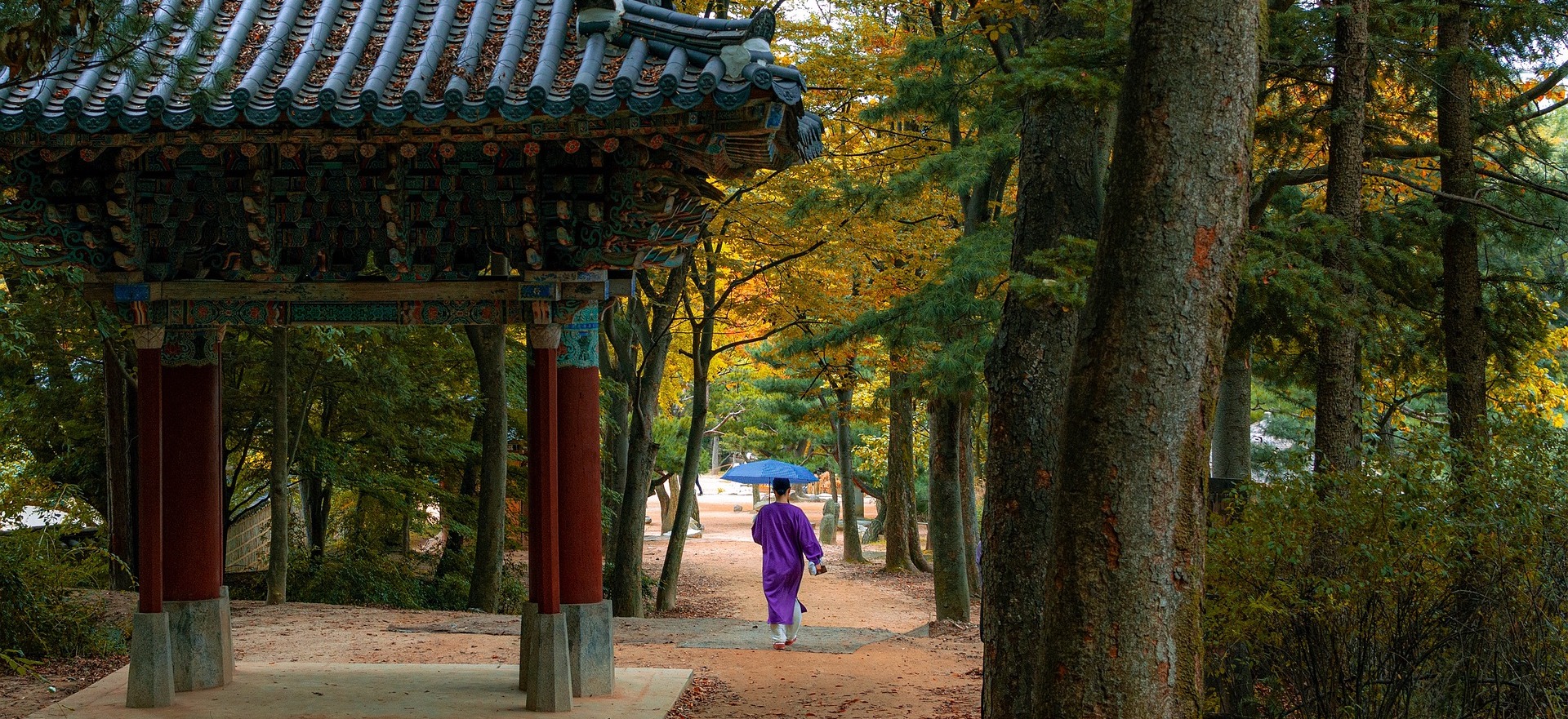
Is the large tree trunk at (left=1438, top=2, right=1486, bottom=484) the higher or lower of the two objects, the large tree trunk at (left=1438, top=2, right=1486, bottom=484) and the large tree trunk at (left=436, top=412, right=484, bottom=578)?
the higher

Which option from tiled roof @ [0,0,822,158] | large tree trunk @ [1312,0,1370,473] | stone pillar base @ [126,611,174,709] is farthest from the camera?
stone pillar base @ [126,611,174,709]

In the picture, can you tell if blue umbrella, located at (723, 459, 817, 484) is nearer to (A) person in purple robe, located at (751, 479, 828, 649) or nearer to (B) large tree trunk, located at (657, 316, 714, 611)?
(B) large tree trunk, located at (657, 316, 714, 611)

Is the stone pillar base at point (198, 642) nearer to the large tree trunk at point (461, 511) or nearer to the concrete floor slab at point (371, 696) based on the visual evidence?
the concrete floor slab at point (371, 696)

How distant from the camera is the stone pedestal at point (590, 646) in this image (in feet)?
25.1

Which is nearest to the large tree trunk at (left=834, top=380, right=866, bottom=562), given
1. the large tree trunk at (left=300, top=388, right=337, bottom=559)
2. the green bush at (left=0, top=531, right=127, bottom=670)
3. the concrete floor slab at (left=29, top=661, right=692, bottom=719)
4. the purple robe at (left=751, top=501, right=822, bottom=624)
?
the large tree trunk at (left=300, top=388, right=337, bottom=559)

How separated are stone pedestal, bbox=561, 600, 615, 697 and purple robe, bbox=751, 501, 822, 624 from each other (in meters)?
2.92

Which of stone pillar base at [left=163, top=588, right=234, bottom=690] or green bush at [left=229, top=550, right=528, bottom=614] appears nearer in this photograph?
stone pillar base at [left=163, top=588, right=234, bottom=690]

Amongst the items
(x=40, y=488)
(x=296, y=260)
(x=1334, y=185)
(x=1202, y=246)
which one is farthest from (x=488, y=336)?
(x=1202, y=246)

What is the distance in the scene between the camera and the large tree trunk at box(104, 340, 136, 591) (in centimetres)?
1285

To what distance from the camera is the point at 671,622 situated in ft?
41.3

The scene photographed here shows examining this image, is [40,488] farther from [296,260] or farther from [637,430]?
[296,260]

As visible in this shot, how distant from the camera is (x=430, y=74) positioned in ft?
21.3

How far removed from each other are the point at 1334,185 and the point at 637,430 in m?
10.8

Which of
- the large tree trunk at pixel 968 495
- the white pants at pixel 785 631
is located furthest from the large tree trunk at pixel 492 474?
the large tree trunk at pixel 968 495
